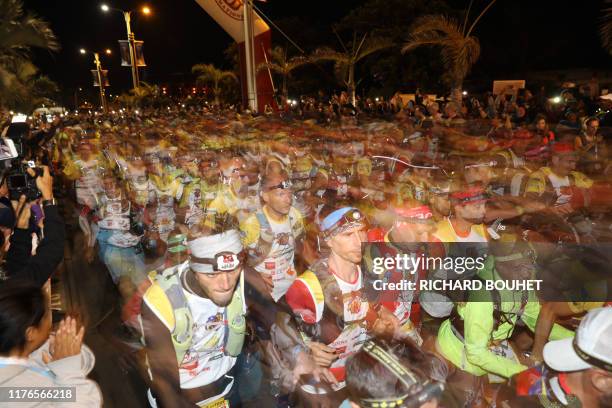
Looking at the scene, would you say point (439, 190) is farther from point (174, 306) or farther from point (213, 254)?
point (174, 306)

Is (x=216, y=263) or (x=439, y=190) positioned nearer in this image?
(x=216, y=263)

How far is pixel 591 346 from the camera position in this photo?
2.26m

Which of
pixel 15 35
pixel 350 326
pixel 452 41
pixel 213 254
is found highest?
pixel 15 35

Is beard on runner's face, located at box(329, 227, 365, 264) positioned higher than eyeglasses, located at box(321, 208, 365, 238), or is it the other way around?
eyeglasses, located at box(321, 208, 365, 238)

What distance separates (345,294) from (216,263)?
1006mm

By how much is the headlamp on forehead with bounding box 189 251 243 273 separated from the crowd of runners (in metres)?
0.01

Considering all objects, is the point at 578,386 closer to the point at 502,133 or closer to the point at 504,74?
the point at 502,133

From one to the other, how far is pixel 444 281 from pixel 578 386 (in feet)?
5.05

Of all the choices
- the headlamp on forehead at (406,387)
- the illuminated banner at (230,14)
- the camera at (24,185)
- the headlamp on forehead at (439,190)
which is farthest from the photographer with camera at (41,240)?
the illuminated banner at (230,14)

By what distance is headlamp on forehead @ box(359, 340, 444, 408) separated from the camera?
2076 millimetres

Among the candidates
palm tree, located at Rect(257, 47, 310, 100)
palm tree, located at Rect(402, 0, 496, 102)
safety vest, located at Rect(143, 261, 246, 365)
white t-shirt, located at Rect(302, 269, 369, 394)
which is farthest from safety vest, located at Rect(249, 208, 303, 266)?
palm tree, located at Rect(257, 47, 310, 100)

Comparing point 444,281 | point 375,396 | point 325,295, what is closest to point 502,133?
point 444,281

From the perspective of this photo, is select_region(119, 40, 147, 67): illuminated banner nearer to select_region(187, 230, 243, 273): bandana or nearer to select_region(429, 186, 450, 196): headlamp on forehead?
select_region(429, 186, 450, 196): headlamp on forehead

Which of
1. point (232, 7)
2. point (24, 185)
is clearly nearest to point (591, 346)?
point (24, 185)
